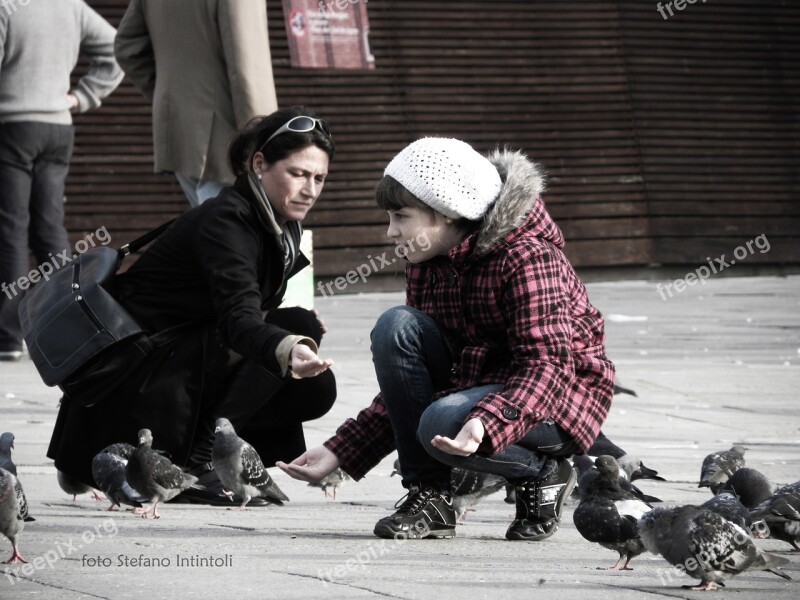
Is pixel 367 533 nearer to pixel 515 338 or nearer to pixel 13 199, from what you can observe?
pixel 515 338

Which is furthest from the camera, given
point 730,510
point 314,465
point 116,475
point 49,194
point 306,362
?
point 49,194

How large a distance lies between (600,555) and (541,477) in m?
0.30

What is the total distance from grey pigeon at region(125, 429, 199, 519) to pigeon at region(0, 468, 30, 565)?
63 centimetres

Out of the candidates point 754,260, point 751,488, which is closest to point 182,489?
point 751,488

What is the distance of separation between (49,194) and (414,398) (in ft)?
16.8

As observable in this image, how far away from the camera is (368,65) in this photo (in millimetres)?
15539

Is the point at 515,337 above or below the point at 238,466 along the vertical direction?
above

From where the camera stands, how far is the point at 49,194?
9.18 metres

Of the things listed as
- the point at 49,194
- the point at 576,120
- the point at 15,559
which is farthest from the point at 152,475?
the point at 576,120

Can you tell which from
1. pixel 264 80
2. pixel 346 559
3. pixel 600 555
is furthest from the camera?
pixel 264 80

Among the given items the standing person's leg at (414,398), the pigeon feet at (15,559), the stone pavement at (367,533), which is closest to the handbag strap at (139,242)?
the stone pavement at (367,533)

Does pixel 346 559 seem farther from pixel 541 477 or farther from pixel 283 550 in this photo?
pixel 541 477

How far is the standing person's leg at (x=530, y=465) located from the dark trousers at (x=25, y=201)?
490 centimetres

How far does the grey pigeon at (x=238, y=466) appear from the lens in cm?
509
